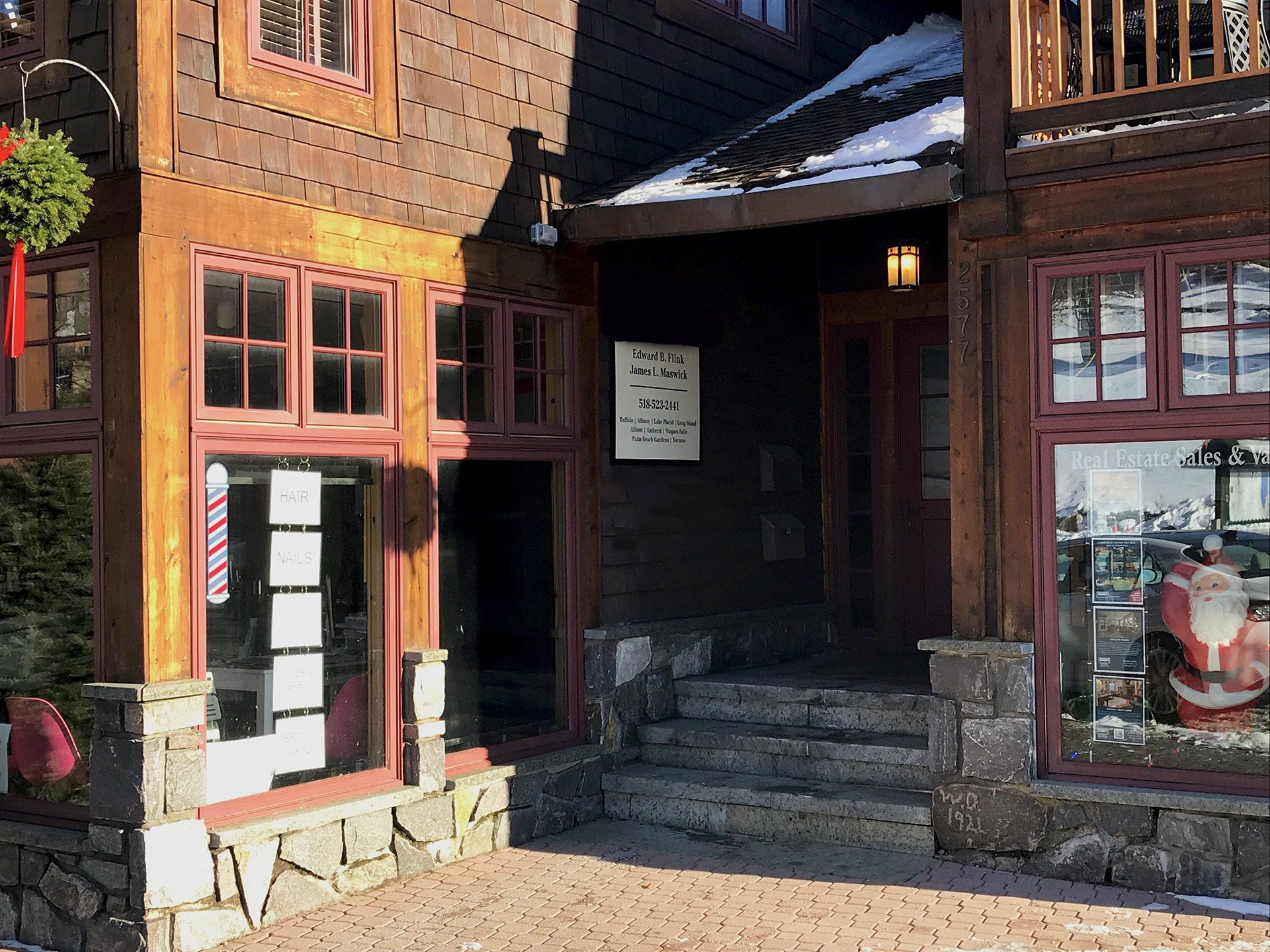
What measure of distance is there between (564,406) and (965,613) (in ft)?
8.63

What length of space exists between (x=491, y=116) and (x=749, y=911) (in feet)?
14.3

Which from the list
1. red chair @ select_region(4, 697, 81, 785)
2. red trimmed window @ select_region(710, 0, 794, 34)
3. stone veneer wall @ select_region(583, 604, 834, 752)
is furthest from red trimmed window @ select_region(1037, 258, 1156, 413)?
red chair @ select_region(4, 697, 81, 785)

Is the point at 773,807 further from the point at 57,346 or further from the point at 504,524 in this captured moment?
the point at 57,346

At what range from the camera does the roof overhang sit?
6.60 m

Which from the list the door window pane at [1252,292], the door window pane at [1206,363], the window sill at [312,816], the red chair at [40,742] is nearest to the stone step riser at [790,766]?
the window sill at [312,816]

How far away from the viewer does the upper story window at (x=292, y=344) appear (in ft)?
20.2

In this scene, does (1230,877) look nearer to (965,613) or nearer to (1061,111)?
(965,613)

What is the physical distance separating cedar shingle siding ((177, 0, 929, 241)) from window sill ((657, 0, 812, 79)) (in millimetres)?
75

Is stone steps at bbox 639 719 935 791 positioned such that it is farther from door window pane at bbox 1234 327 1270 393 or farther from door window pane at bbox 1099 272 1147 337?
door window pane at bbox 1234 327 1270 393

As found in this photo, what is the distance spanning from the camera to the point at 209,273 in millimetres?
6145

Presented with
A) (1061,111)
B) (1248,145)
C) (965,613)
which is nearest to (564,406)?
(965,613)

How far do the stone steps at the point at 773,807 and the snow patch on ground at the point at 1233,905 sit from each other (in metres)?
1.25

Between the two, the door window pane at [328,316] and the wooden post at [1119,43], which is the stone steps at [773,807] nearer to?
the door window pane at [328,316]

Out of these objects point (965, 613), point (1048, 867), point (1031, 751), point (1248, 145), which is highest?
point (1248, 145)
